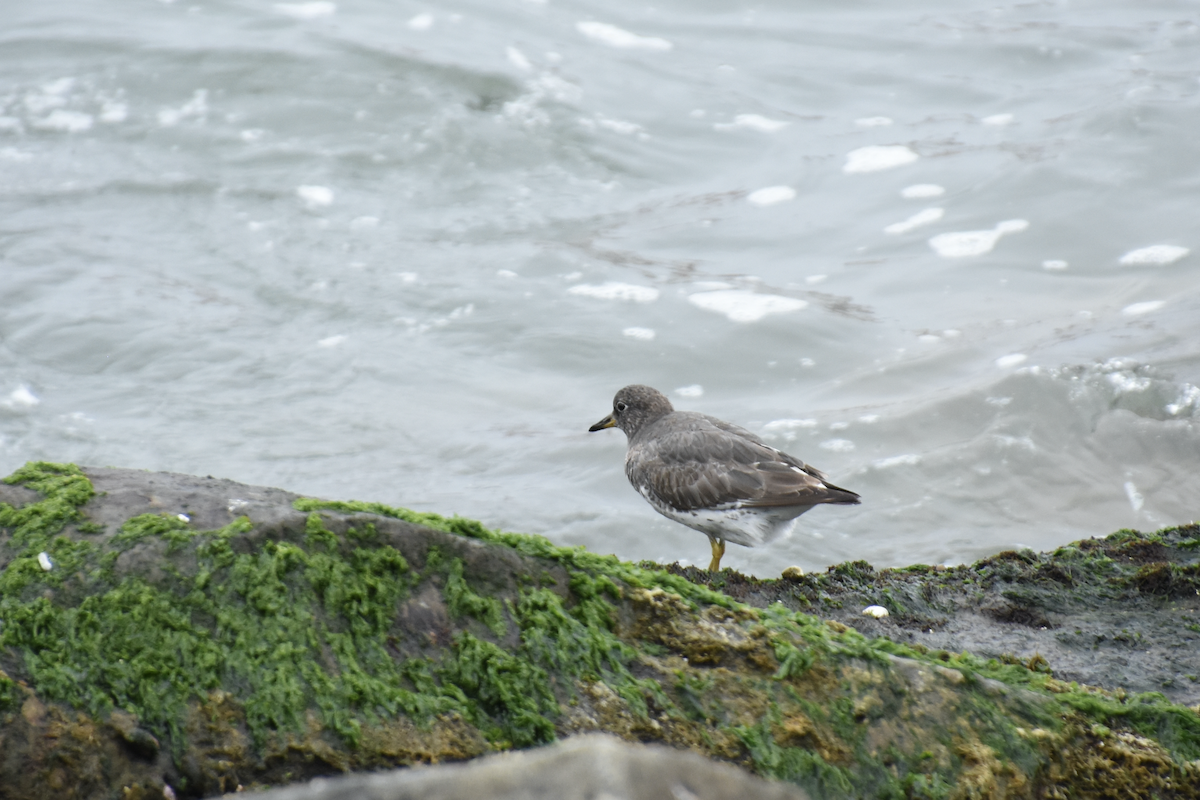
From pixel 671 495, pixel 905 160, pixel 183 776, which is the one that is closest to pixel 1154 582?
pixel 671 495

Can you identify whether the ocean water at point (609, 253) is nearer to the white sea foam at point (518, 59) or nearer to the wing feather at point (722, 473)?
the white sea foam at point (518, 59)

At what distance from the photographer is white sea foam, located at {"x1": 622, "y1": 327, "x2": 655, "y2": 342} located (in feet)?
32.6

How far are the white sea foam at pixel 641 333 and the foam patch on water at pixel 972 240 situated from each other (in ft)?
10.6

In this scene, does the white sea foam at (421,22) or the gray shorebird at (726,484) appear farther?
the white sea foam at (421,22)

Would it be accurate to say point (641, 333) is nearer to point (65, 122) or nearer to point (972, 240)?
point (972, 240)

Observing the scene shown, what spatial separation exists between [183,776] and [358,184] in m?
10.5

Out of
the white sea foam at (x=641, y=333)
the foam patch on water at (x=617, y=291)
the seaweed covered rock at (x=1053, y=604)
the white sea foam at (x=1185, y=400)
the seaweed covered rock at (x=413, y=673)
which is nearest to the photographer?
the seaweed covered rock at (x=413, y=673)

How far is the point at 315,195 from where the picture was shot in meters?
11.7

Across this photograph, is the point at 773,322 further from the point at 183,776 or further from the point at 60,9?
the point at 60,9

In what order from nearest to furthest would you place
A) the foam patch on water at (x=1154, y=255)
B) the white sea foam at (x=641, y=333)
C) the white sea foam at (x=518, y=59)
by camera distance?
the white sea foam at (x=641, y=333), the foam patch on water at (x=1154, y=255), the white sea foam at (x=518, y=59)

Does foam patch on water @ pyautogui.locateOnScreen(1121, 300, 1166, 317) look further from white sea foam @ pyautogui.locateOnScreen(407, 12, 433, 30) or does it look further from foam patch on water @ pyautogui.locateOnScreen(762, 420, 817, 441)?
white sea foam @ pyautogui.locateOnScreen(407, 12, 433, 30)

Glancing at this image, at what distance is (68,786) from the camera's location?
2.26 metres

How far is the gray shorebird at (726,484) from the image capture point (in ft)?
17.5

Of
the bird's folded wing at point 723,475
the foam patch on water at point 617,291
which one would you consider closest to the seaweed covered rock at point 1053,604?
the bird's folded wing at point 723,475
